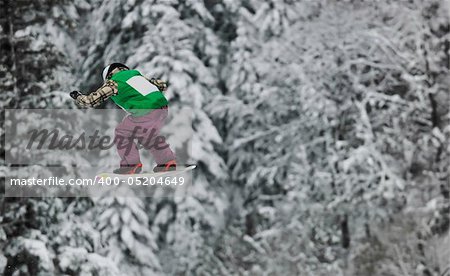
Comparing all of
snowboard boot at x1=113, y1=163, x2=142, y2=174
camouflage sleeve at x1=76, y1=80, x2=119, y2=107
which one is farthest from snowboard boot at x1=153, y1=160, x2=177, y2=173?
camouflage sleeve at x1=76, y1=80, x2=119, y2=107

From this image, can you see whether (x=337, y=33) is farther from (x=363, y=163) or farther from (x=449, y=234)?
(x=449, y=234)

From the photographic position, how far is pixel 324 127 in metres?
18.2

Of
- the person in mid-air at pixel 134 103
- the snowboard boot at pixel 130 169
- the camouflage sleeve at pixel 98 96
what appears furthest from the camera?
the snowboard boot at pixel 130 169

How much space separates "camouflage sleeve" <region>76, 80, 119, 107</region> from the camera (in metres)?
7.15

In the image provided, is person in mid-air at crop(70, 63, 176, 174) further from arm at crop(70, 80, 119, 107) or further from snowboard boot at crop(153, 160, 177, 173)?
snowboard boot at crop(153, 160, 177, 173)

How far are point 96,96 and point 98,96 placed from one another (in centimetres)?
3

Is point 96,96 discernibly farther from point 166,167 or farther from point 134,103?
point 166,167

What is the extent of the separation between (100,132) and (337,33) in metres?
7.23

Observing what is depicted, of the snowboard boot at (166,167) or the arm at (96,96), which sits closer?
the arm at (96,96)

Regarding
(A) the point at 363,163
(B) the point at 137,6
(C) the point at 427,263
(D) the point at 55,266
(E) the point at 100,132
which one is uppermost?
(B) the point at 137,6

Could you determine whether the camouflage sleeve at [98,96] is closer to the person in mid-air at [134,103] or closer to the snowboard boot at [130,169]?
the person in mid-air at [134,103]

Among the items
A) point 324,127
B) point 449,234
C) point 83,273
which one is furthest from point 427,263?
point 83,273

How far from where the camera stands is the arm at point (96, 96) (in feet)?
23.5

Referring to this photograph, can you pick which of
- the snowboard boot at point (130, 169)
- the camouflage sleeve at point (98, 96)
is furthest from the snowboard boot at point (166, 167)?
the camouflage sleeve at point (98, 96)
